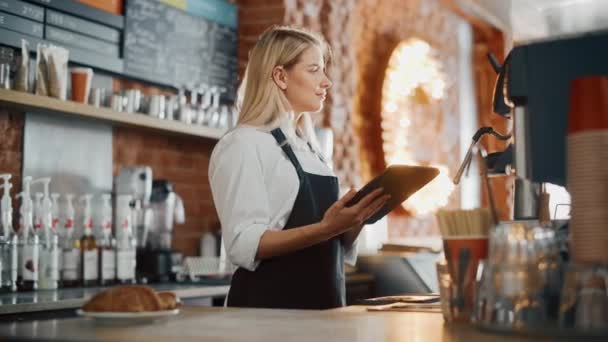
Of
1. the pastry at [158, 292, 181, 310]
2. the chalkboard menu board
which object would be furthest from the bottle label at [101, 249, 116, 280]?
the pastry at [158, 292, 181, 310]

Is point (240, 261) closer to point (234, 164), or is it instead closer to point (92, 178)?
point (234, 164)

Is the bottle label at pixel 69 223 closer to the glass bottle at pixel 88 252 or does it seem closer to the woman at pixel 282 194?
the glass bottle at pixel 88 252

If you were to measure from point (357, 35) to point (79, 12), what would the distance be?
240 cm

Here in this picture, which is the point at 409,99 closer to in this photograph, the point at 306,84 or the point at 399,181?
the point at 306,84

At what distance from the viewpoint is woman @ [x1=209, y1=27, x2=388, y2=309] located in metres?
2.19

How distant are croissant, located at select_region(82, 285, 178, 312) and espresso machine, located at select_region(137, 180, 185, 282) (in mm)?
2142

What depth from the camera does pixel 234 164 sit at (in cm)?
223

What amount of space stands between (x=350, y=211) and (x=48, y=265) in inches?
59.0

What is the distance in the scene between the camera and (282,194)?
2344mm

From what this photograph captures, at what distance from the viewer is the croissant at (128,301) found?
4.80 ft

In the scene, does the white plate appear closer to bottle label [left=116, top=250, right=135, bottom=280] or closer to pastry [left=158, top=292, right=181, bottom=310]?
pastry [left=158, top=292, right=181, bottom=310]

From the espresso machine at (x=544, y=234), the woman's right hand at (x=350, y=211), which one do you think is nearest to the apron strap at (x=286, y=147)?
the woman's right hand at (x=350, y=211)

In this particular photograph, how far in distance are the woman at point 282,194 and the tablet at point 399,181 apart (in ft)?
0.08

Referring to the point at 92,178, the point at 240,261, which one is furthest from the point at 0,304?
the point at 92,178
